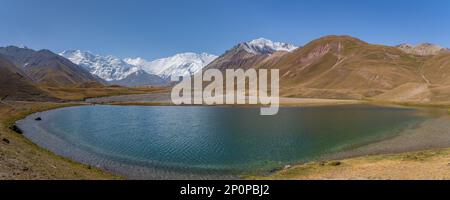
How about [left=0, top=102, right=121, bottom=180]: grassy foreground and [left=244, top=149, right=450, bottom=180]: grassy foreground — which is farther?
[left=244, top=149, right=450, bottom=180]: grassy foreground

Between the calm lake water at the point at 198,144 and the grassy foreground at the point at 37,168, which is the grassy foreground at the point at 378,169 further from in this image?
the grassy foreground at the point at 37,168

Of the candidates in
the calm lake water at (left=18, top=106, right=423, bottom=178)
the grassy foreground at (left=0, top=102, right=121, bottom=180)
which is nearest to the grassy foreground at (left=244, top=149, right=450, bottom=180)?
the calm lake water at (left=18, top=106, right=423, bottom=178)

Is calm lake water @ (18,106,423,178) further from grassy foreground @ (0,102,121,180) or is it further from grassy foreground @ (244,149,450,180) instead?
grassy foreground @ (244,149,450,180)

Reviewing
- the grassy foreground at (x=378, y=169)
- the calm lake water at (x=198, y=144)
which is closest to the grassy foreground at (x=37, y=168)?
the calm lake water at (x=198, y=144)

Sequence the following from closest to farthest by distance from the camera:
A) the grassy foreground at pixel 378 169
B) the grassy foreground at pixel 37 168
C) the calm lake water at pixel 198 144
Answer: the grassy foreground at pixel 37 168 → the grassy foreground at pixel 378 169 → the calm lake water at pixel 198 144

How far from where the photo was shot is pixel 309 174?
36.3 m

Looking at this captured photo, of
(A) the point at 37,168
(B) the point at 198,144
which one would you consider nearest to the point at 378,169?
(B) the point at 198,144

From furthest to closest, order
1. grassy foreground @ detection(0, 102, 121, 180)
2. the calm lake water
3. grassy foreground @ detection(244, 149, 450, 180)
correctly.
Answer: the calm lake water → grassy foreground @ detection(244, 149, 450, 180) → grassy foreground @ detection(0, 102, 121, 180)

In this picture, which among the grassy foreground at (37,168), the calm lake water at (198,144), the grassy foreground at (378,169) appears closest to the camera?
the grassy foreground at (37,168)

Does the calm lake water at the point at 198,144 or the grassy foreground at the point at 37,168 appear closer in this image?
the grassy foreground at the point at 37,168

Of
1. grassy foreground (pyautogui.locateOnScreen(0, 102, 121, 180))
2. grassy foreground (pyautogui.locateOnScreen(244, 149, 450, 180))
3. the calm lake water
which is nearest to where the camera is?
grassy foreground (pyautogui.locateOnScreen(0, 102, 121, 180))
